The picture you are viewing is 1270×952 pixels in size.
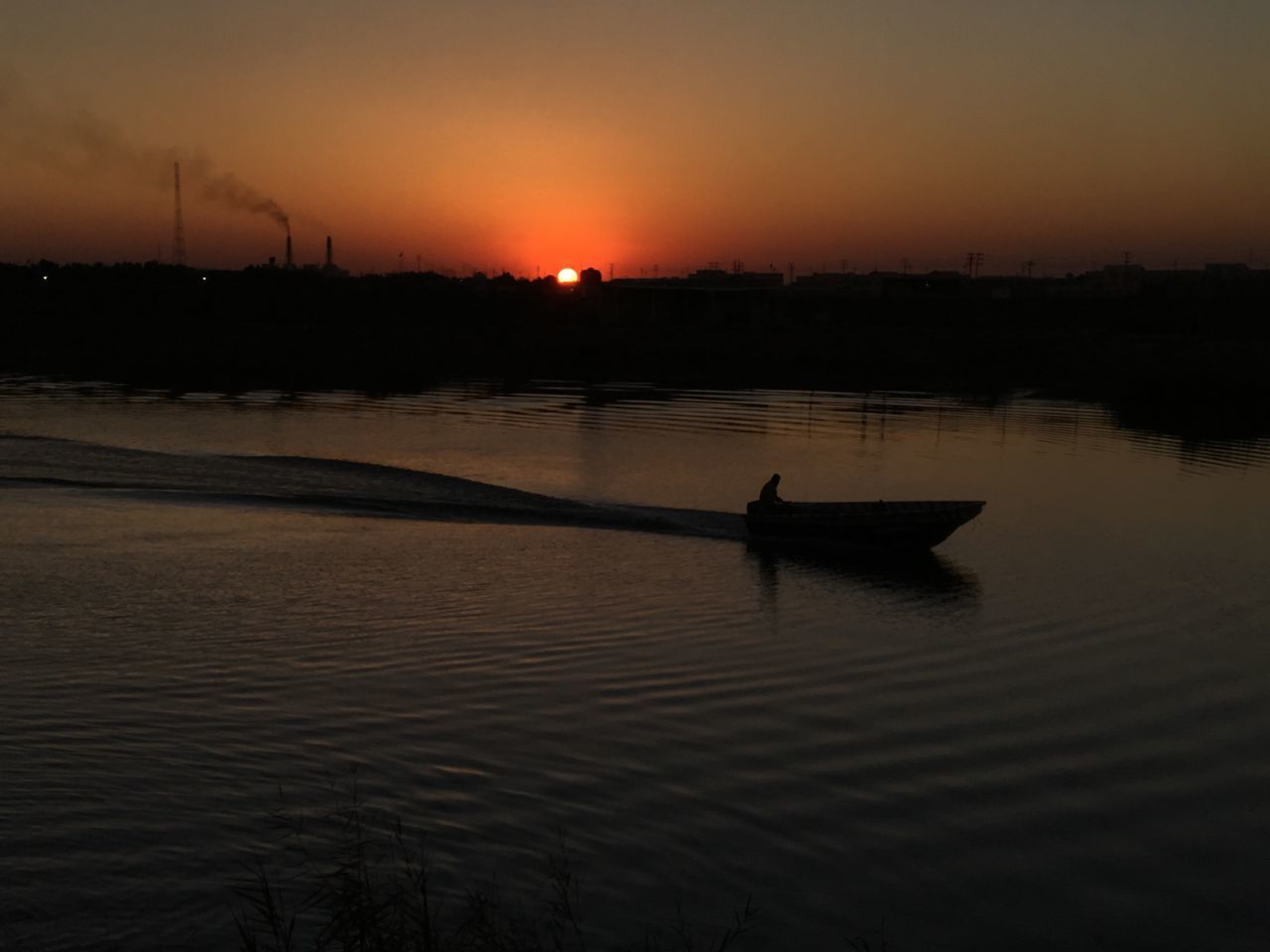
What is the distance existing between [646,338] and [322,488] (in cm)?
6246

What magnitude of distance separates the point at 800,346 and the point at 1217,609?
69.0m

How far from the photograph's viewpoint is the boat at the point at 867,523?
27312 millimetres

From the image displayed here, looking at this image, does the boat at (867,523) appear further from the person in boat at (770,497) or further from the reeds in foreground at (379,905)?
the reeds in foreground at (379,905)

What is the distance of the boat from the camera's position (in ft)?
89.6

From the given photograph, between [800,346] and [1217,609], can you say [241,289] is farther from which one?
[1217,609]

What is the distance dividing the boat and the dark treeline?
1217 inches

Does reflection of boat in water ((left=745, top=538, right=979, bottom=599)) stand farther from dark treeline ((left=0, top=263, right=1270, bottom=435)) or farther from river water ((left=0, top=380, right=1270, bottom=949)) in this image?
dark treeline ((left=0, top=263, right=1270, bottom=435))

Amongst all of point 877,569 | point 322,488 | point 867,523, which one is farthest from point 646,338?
point 877,569

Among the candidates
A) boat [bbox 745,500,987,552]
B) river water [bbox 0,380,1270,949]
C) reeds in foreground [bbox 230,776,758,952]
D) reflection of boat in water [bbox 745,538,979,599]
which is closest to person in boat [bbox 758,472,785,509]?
boat [bbox 745,500,987,552]

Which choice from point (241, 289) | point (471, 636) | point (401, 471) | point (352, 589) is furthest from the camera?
point (241, 289)

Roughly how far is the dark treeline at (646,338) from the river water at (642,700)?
3227cm

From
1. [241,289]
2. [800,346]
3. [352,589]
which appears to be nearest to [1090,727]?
[352,589]

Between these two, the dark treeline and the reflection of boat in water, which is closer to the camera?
the reflection of boat in water

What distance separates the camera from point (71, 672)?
17.1 m
